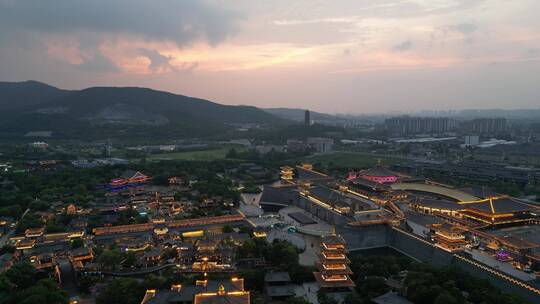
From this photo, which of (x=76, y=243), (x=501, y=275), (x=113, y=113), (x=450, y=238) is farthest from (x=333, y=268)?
(x=113, y=113)

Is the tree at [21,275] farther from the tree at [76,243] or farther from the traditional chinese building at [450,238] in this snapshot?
the traditional chinese building at [450,238]

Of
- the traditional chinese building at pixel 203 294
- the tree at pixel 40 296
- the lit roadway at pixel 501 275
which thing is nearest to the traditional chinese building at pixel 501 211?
the lit roadway at pixel 501 275

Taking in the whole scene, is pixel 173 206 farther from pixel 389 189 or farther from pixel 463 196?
pixel 463 196

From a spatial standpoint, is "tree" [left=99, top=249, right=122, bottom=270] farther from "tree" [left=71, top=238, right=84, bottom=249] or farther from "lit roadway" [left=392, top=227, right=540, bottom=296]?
"lit roadway" [left=392, top=227, right=540, bottom=296]

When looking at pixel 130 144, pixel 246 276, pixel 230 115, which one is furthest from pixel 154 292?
pixel 230 115

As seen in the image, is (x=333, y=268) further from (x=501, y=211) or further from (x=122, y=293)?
(x=501, y=211)

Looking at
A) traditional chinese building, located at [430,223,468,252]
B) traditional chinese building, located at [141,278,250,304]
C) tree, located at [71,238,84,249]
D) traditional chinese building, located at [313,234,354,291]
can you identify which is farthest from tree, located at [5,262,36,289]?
traditional chinese building, located at [430,223,468,252]
